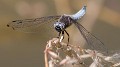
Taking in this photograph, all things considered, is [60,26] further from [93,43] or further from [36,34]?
[36,34]

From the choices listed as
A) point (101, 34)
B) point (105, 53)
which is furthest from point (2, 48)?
point (105, 53)

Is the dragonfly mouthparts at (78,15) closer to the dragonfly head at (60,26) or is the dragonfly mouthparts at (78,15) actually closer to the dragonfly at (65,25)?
the dragonfly at (65,25)

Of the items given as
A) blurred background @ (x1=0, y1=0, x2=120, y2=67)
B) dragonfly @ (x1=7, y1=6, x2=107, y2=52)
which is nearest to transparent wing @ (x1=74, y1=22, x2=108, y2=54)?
dragonfly @ (x1=7, y1=6, x2=107, y2=52)

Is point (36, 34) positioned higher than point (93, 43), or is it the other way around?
point (36, 34)

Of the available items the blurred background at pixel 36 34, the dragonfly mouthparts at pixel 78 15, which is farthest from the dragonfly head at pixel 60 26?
the blurred background at pixel 36 34

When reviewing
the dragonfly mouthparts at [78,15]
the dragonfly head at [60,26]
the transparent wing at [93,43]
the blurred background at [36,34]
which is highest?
the blurred background at [36,34]

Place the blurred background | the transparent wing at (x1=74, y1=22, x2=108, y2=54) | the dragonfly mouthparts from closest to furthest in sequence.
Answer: the transparent wing at (x1=74, y1=22, x2=108, y2=54) → the dragonfly mouthparts → the blurred background

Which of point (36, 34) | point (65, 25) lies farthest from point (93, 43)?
point (36, 34)

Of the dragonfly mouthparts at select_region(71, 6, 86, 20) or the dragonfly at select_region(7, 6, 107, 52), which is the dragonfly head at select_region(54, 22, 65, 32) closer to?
the dragonfly at select_region(7, 6, 107, 52)

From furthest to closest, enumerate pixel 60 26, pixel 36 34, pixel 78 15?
pixel 36 34, pixel 78 15, pixel 60 26

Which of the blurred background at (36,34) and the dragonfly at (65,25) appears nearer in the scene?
the dragonfly at (65,25)
